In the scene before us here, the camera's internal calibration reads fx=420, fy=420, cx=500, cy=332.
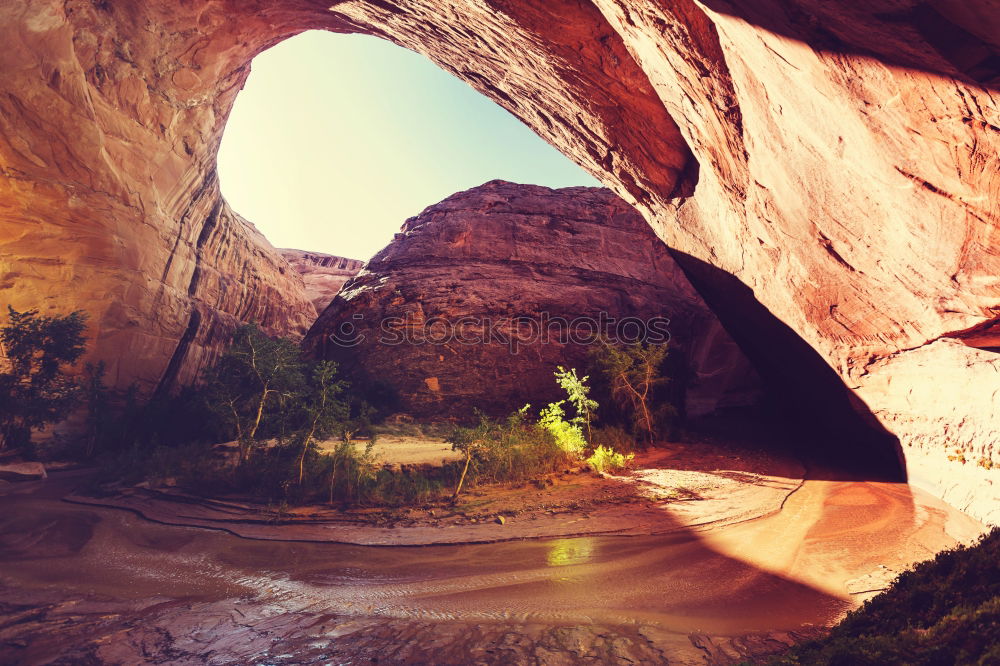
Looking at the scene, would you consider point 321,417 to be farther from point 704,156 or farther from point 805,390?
point 805,390

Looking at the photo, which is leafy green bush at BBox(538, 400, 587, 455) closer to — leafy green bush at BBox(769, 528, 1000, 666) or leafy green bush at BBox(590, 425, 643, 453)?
leafy green bush at BBox(590, 425, 643, 453)

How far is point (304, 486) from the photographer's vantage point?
9.92m

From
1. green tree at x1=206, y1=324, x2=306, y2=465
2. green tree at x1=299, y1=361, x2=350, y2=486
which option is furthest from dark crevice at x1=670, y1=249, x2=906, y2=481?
green tree at x1=206, y1=324, x2=306, y2=465

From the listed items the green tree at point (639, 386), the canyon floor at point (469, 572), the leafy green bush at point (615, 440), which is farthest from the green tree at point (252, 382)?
the green tree at point (639, 386)

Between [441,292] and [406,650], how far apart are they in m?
18.8

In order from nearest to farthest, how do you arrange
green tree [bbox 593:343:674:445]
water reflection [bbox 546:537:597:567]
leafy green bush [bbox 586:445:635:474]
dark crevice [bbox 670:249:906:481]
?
water reflection [bbox 546:537:597:567], dark crevice [bbox 670:249:906:481], leafy green bush [bbox 586:445:635:474], green tree [bbox 593:343:674:445]

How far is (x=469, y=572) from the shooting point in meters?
6.29

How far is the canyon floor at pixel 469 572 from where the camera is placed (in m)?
4.32

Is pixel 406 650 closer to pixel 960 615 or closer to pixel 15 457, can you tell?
pixel 960 615

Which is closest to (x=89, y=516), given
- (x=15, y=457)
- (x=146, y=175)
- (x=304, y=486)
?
(x=304, y=486)

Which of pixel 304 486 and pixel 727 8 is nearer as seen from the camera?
pixel 727 8

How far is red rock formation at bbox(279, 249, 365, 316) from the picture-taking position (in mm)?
39034

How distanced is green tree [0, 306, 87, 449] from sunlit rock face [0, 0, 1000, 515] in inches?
53.3

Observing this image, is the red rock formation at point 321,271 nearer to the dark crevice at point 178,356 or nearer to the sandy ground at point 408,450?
the dark crevice at point 178,356
